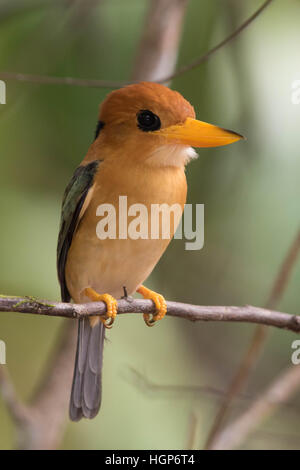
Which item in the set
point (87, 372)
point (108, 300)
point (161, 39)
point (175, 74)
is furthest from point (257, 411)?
point (161, 39)

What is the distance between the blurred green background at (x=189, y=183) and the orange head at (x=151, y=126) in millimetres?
704

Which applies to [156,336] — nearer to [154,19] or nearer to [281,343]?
[281,343]

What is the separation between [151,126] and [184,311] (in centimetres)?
52

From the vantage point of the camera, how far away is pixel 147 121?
1828 millimetres

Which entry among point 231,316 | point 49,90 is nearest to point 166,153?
point 231,316

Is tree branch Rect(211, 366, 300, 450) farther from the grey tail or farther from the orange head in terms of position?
the orange head

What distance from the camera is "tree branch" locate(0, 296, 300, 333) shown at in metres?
1.48

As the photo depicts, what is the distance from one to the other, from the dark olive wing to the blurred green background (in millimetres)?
493

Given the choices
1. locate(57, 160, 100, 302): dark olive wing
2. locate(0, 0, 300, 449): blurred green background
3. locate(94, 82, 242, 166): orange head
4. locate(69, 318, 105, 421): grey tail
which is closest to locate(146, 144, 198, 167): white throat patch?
locate(94, 82, 242, 166): orange head

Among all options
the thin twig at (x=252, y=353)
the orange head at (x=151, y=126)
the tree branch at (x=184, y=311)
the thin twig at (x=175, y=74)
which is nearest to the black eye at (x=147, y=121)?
the orange head at (x=151, y=126)

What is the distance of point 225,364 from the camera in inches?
127

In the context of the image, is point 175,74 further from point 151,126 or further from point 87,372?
point 87,372

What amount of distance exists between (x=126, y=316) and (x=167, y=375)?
0.31 metres

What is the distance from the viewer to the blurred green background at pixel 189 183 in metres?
2.57
